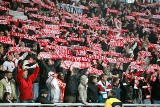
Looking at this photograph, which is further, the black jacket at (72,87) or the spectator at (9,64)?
the black jacket at (72,87)

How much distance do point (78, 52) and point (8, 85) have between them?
3.99m

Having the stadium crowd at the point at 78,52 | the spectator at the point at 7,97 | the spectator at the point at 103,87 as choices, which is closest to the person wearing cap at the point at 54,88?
the stadium crowd at the point at 78,52

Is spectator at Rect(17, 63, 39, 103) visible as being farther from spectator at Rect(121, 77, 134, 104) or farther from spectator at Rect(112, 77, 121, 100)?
spectator at Rect(121, 77, 134, 104)

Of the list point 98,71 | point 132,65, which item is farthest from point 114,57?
point 98,71

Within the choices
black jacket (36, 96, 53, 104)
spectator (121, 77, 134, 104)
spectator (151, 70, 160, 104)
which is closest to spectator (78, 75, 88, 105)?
black jacket (36, 96, 53, 104)

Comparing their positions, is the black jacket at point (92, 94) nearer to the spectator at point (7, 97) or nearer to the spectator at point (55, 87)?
the spectator at point (55, 87)

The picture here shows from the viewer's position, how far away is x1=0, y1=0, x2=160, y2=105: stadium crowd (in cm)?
983

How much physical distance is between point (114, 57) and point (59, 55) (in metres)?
2.71

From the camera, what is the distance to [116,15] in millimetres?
17484

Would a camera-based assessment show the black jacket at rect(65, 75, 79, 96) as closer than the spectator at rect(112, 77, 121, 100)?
Yes

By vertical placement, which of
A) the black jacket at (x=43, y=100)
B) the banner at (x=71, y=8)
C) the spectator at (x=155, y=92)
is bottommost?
the spectator at (x=155, y=92)

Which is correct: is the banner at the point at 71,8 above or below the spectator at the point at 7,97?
above

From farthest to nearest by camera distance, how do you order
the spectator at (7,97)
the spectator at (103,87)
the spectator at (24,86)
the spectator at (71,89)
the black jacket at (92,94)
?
the spectator at (103,87)
the black jacket at (92,94)
the spectator at (71,89)
the spectator at (24,86)
the spectator at (7,97)

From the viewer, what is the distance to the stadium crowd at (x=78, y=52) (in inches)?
387
